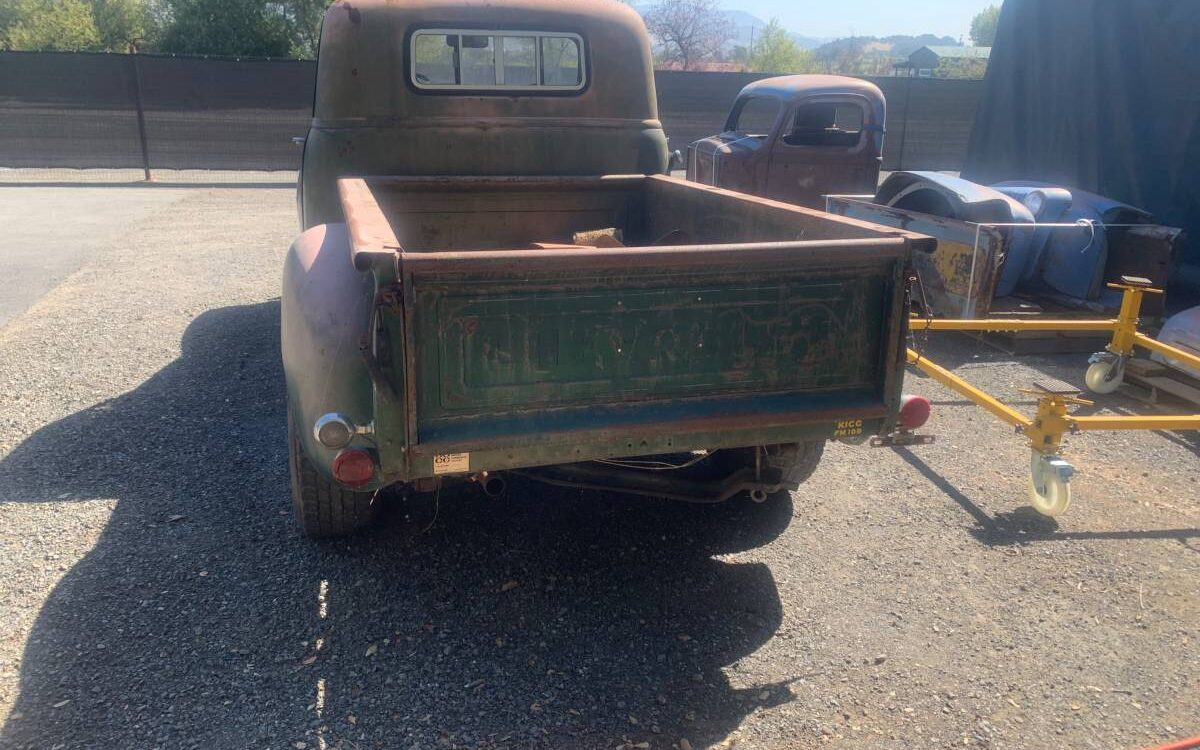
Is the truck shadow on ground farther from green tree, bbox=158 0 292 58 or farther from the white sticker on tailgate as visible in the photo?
green tree, bbox=158 0 292 58

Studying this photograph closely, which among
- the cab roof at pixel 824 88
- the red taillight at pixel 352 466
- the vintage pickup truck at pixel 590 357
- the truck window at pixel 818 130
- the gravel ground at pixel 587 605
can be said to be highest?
the cab roof at pixel 824 88

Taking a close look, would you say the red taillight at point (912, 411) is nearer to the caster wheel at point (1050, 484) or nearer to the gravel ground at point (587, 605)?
the gravel ground at point (587, 605)

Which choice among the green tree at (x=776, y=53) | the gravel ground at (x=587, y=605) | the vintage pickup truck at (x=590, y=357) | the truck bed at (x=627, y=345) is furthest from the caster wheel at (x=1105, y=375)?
the green tree at (x=776, y=53)

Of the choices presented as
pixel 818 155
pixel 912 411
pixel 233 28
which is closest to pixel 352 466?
pixel 912 411

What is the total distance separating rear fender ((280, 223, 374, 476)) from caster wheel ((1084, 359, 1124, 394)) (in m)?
4.76

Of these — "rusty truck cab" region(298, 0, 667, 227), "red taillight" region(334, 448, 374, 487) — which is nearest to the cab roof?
"rusty truck cab" region(298, 0, 667, 227)

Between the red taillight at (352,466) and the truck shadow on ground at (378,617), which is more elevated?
the red taillight at (352,466)

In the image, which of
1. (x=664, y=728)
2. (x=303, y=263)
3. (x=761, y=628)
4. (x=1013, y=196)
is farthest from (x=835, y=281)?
(x=1013, y=196)

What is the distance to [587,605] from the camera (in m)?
3.30

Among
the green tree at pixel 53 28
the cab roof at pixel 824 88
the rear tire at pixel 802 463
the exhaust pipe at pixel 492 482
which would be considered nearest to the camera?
the exhaust pipe at pixel 492 482

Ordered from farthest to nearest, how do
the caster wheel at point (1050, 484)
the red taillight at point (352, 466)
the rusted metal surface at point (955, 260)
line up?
the rusted metal surface at point (955, 260)
the caster wheel at point (1050, 484)
the red taillight at point (352, 466)

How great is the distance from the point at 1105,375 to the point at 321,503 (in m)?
4.84

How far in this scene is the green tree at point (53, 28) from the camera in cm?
3253

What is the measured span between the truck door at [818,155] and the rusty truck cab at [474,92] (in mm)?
4795
